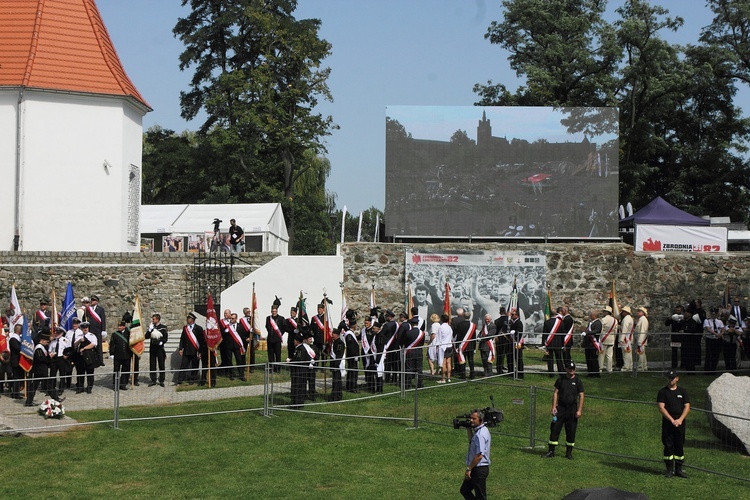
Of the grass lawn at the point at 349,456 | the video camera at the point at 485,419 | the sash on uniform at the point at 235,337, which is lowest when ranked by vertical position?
the grass lawn at the point at 349,456

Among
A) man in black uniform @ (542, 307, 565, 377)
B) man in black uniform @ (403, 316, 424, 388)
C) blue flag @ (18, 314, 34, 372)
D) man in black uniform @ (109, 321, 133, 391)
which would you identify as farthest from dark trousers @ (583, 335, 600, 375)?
blue flag @ (18, 314, 34, 372)

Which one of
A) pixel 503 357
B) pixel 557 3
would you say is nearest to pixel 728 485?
pixel 503 357

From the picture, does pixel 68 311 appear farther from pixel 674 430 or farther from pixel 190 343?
pixel 674 430

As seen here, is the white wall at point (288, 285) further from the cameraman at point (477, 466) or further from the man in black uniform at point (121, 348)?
the cameraman at point (477, 466)

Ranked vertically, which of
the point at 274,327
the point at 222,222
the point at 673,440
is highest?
the point at 222,222

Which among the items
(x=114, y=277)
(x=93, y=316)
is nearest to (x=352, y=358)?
(x=93, y=316)

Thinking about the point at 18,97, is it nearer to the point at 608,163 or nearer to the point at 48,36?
the point at 48,36

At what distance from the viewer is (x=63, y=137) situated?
31828mm

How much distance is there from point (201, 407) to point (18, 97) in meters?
17.4

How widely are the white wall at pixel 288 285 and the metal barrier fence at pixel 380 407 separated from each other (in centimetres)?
581

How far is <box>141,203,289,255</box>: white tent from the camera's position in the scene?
35094mm

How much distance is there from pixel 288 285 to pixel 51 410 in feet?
35.9

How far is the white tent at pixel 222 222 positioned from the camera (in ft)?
115

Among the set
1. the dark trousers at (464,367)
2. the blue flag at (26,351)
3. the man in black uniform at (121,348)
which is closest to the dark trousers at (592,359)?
the dark trousers at (464,367)
